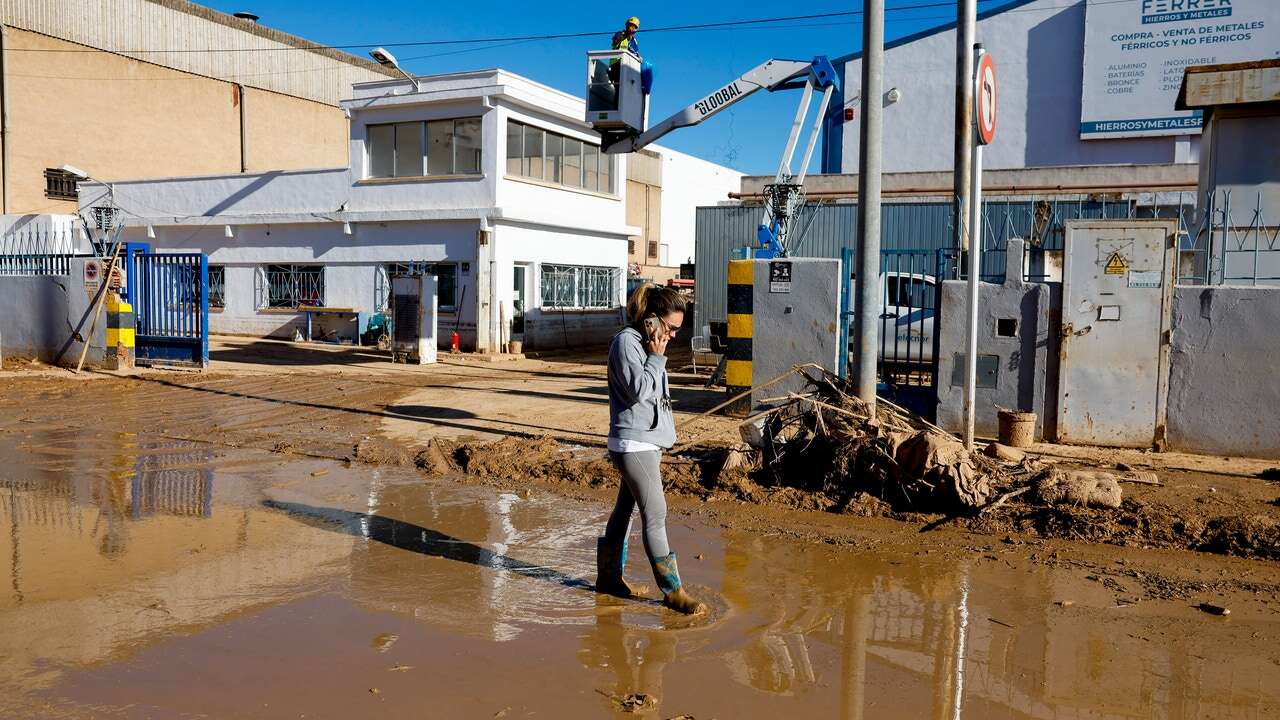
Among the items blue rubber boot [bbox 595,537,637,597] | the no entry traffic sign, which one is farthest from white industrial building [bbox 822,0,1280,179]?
blue rubber boot [bbox 595,537,637,597]

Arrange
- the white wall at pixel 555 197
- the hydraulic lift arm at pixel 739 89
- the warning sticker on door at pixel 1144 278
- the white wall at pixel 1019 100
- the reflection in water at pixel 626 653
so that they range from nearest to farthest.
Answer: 1. the reflection in water at pixel 626 653
2. the warning sticker on door at pixel 1144 278
3. the hydraulic lift arm at pixel 739 89
4. the white wall at pixel 555 197
5. the white wall at pixel 1019 100

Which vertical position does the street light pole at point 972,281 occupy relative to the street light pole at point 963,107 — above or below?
below

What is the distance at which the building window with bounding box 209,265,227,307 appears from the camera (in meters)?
27.2

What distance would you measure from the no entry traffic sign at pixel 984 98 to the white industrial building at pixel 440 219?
51.3 ft

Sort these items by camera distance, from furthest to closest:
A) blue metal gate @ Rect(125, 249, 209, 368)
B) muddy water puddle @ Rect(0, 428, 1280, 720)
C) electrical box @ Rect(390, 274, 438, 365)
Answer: electrical box @ Rect(390, 274, 438, 365)
blue metal gate @ Rect(125, 249, 209, 368)
muddy water puddle @ Rect(0, 428, 1280, 720)

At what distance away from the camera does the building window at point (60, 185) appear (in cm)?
2962

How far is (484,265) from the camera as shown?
22.9 metres

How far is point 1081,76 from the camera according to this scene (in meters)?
29.0

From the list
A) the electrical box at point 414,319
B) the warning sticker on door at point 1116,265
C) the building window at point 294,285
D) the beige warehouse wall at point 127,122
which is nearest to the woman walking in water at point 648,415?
the warning sticker on door at point 1116,265

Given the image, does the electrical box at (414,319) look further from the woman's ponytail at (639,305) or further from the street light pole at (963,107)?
the woman's ponytail at (639,305)

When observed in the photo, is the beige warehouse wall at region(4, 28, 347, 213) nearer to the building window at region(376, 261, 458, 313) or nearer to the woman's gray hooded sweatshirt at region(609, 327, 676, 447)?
the building window at region(376, 261, 458, 313)

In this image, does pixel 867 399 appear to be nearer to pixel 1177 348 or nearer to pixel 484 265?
pixel 1177 348

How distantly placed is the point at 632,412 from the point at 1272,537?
4612 millimetres

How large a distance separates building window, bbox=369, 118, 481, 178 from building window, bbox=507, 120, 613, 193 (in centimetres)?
94
